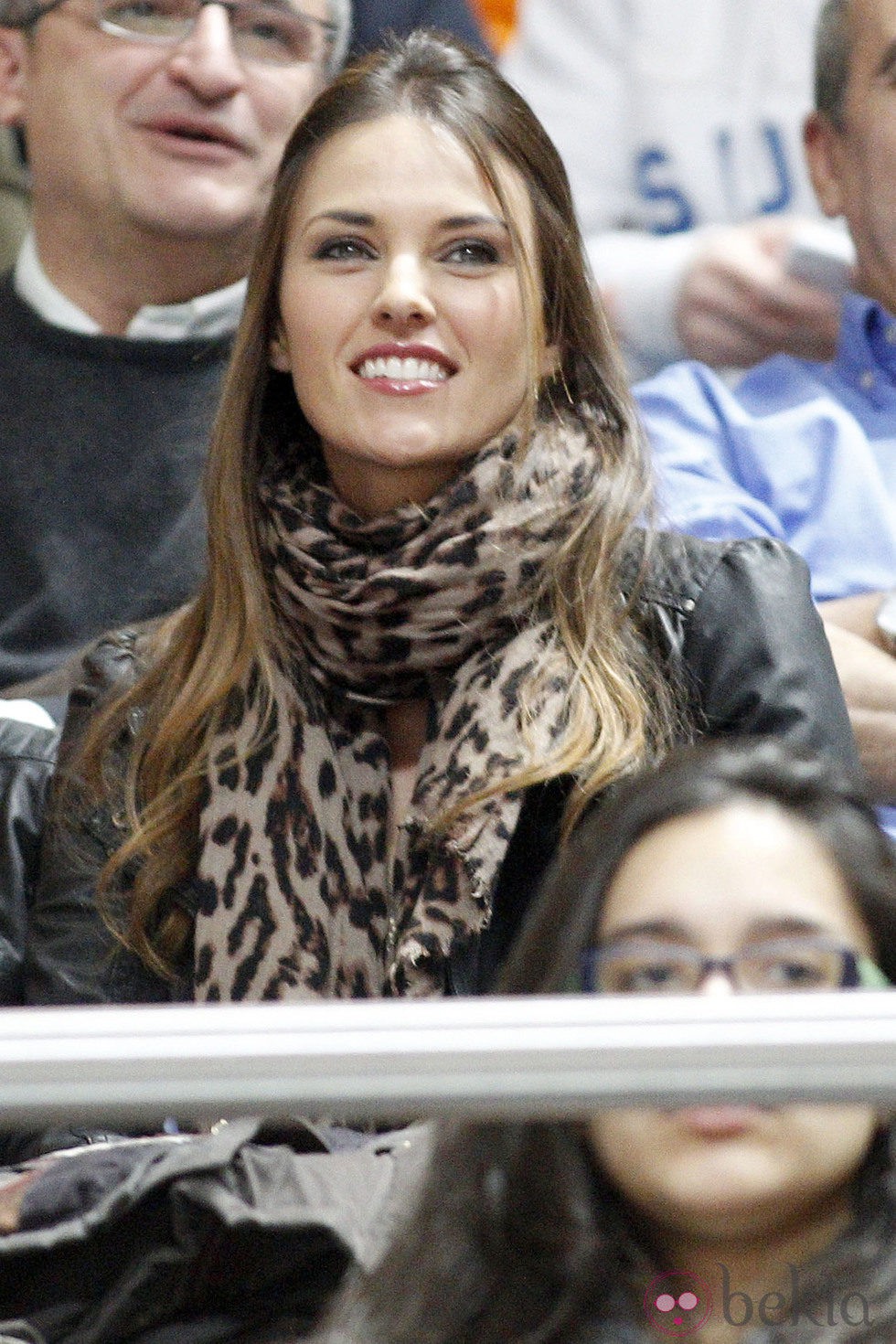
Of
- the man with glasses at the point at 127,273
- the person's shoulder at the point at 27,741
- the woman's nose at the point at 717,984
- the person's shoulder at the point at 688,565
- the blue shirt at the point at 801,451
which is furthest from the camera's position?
the man with glasses at the point at 127,273

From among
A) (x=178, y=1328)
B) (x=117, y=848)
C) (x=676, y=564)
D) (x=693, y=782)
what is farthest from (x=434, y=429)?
(x=178, y=1328)

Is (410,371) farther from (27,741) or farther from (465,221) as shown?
(27,741)

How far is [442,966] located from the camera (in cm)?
172

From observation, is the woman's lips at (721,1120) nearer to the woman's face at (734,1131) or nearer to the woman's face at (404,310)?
the woman's face at (734,1131)

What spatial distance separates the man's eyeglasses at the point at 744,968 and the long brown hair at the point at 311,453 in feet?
2.26

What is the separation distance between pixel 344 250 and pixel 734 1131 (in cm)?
120

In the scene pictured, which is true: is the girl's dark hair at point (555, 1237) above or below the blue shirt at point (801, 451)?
above

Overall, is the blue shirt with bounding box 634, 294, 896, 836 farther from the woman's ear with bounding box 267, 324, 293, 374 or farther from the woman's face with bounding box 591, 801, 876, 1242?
the woman's face with bounding box 591, 801, 876, 1242

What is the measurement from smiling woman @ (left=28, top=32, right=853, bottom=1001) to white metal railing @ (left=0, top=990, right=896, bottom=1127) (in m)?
0.79

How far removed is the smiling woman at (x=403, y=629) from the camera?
1.79 meters

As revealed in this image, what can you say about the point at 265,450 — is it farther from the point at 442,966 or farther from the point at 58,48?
the point at 58,48

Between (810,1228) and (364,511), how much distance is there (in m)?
1.12

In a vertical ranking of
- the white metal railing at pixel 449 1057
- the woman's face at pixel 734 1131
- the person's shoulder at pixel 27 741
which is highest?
the white metal railing at pixel 449 1057

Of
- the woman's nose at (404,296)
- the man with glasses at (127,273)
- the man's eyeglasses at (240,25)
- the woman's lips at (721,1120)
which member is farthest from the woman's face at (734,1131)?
the man's eyeglasses at (240,25)
